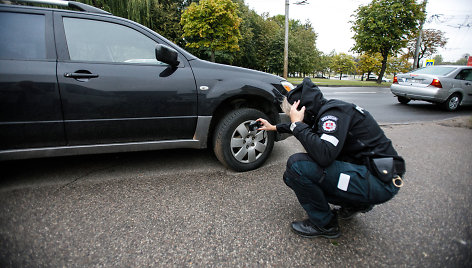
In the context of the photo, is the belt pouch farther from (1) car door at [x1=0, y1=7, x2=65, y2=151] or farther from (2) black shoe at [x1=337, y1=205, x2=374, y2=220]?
(1) car door at [x1=0, y1=7, x2=65, y2=151]

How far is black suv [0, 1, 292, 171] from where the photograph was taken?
1.98 m

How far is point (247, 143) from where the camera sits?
8.63 feet

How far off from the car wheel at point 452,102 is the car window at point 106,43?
9011 mm

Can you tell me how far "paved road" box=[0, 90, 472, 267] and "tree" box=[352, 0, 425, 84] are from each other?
20.1m

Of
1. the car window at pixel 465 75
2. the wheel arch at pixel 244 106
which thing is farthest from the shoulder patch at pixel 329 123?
the car window at pixel 465 75

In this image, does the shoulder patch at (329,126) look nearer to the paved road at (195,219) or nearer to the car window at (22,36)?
the paved road at (195,219)

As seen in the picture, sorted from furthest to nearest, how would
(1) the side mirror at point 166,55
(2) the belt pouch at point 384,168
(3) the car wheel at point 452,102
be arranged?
(3) the car wheel at point 452,102, (1) the side mirror at point 166,55, (2) the belt pouch at point 384,168

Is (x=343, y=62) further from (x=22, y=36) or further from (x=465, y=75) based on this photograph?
(x=22, y=36)

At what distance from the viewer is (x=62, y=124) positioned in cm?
208

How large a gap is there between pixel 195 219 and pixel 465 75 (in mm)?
9918

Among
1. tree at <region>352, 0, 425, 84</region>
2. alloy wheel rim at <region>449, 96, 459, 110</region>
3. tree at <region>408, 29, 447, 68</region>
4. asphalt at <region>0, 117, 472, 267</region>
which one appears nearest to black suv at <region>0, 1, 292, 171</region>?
asphalt at <region>0, 117, 472, 267</region>

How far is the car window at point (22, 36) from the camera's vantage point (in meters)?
1.96

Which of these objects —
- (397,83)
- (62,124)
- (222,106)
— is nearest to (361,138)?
(222,106)

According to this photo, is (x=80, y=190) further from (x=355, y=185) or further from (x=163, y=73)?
(x=355, y=185)
